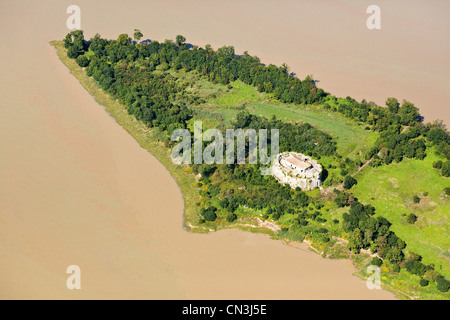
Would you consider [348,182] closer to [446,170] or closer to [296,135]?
[296,135]

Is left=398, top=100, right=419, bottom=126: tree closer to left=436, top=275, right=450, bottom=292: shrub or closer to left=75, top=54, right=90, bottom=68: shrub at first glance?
left=436, top=275, right=450, bottom=292: shrub

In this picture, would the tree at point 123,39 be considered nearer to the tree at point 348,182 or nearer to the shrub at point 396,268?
the tree at point 348,182

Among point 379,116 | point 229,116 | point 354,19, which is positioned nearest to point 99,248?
point 229,116

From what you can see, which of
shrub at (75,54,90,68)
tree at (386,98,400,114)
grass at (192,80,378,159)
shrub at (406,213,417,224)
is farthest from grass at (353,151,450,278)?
shrub at (75,54,90,68)

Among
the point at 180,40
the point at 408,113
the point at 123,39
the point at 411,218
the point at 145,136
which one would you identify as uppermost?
the point at 123,39

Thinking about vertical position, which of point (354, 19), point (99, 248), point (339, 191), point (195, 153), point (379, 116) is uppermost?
point (354, 19)

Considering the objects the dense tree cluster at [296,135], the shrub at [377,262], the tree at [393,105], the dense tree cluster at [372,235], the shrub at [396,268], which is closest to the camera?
the shrub at [396,268]

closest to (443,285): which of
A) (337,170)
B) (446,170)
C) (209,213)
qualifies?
(446,170)

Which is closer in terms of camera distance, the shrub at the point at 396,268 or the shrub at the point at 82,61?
the shrub at the point at 396,268

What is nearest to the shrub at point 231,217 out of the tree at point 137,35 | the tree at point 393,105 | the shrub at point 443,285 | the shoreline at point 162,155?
the shoreline at point 162,155

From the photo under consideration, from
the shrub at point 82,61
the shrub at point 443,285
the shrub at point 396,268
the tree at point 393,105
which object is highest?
the shrub at point 82,61

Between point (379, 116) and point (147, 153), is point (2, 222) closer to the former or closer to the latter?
point (147, 153)
